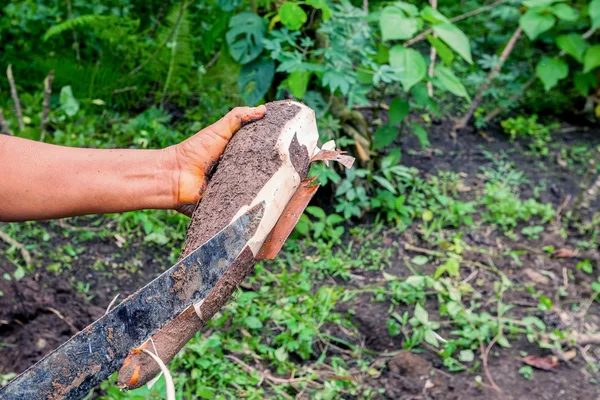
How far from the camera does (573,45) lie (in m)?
3.98

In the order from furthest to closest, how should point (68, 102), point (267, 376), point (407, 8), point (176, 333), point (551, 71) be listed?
point (551, 71) → point (68, 102) → point (407, 8) → point (267, 376) → point (176, 333)

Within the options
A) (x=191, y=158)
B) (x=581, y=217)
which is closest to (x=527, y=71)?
(x=581, y=217)

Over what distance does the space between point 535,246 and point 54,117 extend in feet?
9.75

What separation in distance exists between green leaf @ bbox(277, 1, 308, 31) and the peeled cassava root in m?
1.01

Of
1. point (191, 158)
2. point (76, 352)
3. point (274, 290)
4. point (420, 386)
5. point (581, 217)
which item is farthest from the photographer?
point (581, 217)

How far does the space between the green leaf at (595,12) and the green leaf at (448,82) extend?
115 cm

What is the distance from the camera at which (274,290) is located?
2.76m

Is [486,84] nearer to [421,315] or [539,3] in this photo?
[539,3]

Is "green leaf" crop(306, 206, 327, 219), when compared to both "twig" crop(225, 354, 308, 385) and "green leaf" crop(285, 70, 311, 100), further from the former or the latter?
"twig" crop(225, 354, 308, 385)

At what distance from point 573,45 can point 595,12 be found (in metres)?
0.37

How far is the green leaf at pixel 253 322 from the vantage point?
2443 millimetres

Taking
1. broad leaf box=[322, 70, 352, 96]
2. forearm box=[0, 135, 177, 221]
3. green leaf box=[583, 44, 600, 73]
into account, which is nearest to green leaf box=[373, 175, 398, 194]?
broad leaf box=[322, 70, 352, 96]

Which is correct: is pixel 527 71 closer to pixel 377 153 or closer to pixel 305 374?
pixel 377 153

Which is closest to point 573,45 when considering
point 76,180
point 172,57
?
point 172,57
